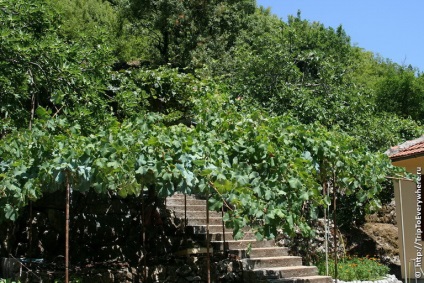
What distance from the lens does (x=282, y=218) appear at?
6680 mm

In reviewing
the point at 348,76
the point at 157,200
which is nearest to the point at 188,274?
the point at 157,200

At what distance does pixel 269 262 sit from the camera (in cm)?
1059

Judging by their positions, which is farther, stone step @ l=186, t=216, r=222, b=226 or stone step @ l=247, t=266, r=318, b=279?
stone step @ l=186, t=216, r=222, b=226

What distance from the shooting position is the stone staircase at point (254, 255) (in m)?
10.1

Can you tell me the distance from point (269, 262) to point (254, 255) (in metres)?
0.34

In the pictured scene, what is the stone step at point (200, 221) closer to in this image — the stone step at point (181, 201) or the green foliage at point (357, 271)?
the stone step at point (181, 201)

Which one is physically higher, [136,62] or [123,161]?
[136,62]

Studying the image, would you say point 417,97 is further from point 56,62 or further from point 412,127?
point 56,62

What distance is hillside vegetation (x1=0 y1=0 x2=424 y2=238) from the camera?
6309 mm

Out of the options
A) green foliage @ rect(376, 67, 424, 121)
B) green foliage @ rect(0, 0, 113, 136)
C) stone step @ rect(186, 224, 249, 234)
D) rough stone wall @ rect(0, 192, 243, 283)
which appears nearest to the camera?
green foliage @ rect(0, 0, 113, 136)

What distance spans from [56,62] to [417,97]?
53.5ft

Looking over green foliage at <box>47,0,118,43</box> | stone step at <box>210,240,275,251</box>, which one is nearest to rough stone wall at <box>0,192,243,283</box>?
Answer: stone step at <box>210,240,275,251</box>

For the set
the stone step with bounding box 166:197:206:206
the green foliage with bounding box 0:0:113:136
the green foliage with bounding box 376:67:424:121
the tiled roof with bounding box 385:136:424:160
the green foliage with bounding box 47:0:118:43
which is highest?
the green foliage with bounding box 47:0:118:43

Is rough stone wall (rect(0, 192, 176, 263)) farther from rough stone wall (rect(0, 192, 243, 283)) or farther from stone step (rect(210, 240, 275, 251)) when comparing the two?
stone step (rect(210, 240, 275, 251))
